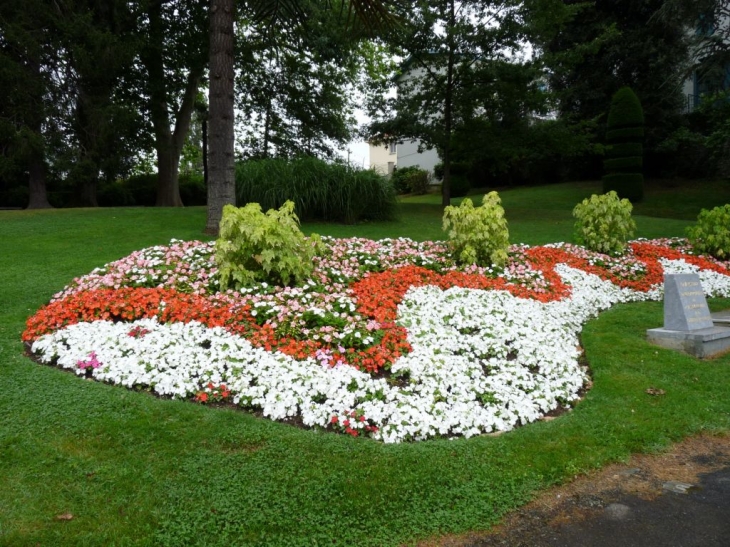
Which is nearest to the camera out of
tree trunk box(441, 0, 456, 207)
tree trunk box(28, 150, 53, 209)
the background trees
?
tree trunk box(28, 150, 53, 209)

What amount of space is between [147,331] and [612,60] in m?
23.7

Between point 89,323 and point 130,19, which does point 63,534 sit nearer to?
point 89,323

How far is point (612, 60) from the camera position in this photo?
2222 centimetres

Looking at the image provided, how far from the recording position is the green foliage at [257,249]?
17.8ft

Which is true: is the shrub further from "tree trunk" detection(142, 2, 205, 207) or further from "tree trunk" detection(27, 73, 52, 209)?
"tree trunk" detection(27, 73, 52, 209)

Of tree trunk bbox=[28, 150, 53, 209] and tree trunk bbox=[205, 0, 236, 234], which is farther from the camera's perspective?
tree trunk bbox=[28, 150, 53, 209]

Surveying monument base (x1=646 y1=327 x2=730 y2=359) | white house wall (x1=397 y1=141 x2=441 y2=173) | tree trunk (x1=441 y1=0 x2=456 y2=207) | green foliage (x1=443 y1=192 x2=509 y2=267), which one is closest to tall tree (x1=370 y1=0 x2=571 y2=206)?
tree trunk (x1=441 y1=0 x2=456 y2=207)

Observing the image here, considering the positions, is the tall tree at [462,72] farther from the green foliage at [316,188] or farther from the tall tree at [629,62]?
the tall tree at [629,62]

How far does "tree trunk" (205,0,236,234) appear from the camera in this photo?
8461mm

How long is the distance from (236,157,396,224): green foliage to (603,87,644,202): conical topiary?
11.2m

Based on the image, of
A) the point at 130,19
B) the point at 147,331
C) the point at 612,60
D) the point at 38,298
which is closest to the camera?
the point at 147,331

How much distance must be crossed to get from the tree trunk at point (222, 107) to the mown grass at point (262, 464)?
4.42m

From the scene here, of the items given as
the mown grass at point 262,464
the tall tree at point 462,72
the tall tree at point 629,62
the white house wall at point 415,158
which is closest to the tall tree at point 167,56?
the tall tree at point 462,72

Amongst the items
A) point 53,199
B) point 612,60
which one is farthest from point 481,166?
point 53,199
